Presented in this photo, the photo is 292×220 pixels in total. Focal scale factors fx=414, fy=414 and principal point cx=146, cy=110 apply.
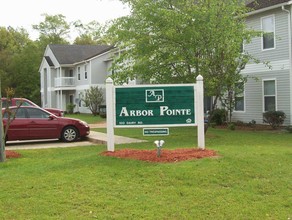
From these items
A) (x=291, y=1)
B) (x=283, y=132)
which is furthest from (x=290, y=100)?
(x=291, y=1)

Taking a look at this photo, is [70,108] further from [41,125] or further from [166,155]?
[166,155]

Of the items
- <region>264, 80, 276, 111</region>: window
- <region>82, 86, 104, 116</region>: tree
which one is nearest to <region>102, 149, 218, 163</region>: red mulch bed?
<region>264, 80, 276, 111</region>: window

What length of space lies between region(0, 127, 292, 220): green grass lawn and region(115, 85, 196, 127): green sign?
1.17 meters

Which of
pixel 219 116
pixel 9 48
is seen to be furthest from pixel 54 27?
pixel 219 116

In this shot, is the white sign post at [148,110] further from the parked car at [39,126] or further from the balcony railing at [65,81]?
the balcony railing at [65,81]

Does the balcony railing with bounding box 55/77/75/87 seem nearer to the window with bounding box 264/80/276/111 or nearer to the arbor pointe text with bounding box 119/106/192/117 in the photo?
the window with bounding box 264/80/276/111

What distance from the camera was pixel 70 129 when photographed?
16.1m

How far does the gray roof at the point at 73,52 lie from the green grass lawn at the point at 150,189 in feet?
128

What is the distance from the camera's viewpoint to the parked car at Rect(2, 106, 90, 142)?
15344 mm

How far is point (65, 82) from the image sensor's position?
45.7 metres

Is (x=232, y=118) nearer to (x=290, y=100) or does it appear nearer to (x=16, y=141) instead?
(x=290, y=100)

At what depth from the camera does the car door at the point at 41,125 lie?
1552 centimetres

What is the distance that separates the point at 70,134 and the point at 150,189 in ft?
32.3

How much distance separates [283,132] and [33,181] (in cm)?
1321
